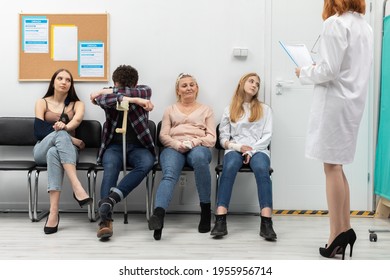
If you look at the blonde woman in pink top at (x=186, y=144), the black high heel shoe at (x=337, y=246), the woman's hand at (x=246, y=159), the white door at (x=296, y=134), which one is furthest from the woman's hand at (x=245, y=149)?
the black high heel shoe at (x=337, y=246)

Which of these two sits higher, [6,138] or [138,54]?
[138,54]

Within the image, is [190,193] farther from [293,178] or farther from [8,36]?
Answer: [8,36]

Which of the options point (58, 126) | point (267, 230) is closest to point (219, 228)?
point (267, 230)

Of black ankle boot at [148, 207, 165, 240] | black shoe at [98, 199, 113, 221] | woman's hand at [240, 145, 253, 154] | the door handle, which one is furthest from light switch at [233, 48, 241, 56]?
black shoe at [98, 199, 113, 221]

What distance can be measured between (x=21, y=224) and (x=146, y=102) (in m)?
1.37

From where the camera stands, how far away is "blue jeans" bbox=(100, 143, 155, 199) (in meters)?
3.38

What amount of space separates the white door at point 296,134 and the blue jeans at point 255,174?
60cm

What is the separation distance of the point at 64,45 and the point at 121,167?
4.31 ft

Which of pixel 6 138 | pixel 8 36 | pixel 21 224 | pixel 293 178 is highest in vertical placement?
pixel 8 36

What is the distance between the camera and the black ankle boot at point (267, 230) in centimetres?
313

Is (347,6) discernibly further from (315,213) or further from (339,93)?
(315,213)

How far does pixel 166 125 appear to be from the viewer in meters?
3.81
